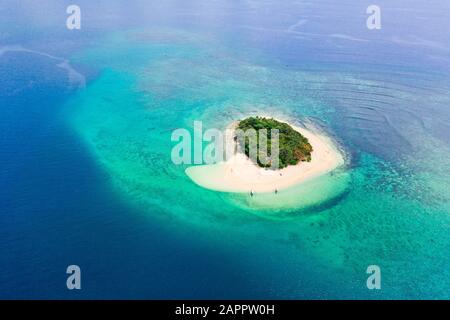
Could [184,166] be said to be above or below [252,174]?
above

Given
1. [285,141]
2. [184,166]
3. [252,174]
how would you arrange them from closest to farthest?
[252,174], [184,166], [285,141]

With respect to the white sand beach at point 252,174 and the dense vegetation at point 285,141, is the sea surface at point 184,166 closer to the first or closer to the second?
the white sand beach at point 252,174

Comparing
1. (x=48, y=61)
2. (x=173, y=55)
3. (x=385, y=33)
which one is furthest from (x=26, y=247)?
(x=385, y=33)

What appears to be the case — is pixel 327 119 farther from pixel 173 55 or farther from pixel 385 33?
pixel 385 33

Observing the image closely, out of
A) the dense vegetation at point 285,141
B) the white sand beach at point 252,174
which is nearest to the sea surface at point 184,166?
the white sand beach at point 252,174

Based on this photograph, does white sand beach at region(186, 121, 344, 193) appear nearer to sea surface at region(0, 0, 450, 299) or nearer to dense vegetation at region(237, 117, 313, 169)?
dense vegetation at region(237, 117, 313, 169)

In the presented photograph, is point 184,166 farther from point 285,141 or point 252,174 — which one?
point 285,141

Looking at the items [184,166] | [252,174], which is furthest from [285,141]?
[184,166]
